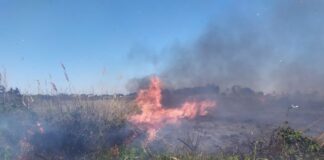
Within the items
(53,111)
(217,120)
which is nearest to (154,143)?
(53,111)

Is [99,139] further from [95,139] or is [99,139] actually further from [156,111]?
[156,111]

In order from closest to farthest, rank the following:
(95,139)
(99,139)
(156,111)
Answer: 1. (95,139)
2. (99,139)
3. (156,111)

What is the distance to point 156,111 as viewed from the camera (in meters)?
16.6

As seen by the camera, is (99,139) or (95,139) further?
(99,139)

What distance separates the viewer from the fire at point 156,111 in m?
14.9

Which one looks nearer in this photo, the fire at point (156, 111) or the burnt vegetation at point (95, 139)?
the burnt vegetation at point (95, 139)

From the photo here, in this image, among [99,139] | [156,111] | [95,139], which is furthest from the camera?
[156,111]

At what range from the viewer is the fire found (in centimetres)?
1486

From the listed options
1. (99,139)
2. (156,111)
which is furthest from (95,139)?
(156,111)

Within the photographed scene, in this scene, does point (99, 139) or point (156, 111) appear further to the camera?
point (156, 111)

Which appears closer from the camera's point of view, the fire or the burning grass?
the burning grass

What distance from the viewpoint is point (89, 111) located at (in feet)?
39.3

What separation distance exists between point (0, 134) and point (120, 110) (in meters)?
4.34

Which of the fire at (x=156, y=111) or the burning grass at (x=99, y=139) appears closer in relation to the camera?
the burning grass at (x=99, y=139)
